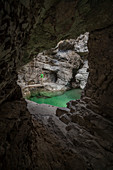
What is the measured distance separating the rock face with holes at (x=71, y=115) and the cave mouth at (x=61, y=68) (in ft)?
41.5

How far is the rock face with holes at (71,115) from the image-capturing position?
189 cm

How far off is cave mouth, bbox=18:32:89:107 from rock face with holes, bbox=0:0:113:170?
41.5 ft

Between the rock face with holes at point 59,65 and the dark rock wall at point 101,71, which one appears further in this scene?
the rock face with holes at point 59,65

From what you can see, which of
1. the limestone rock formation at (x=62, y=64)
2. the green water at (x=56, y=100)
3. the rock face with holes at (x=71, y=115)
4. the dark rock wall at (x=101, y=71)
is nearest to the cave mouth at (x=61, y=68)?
the limestone rock formation at (x=62, y=64)

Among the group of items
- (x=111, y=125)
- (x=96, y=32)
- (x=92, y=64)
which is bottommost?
(x=111, y=125)

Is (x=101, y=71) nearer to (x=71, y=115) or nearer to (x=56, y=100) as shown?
(x=71, y=115)

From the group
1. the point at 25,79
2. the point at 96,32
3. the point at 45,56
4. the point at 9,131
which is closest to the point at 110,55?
the point at 96,32

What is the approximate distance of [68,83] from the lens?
1944 cm

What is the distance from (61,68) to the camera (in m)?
19.0

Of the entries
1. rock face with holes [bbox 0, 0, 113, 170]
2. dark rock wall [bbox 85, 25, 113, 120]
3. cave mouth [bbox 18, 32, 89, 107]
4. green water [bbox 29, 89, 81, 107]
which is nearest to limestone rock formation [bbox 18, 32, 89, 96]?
cave mouth [bbox 18, 32, 89, 107]

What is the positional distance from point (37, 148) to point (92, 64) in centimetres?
449

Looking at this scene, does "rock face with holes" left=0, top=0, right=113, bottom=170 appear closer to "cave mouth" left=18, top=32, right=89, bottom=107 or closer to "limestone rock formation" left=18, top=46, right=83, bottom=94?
"cave mouth" left=18, top=32, right=89, bottom=107

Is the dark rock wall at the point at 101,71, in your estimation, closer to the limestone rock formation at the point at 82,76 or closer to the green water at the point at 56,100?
the green water at the point at 56,100

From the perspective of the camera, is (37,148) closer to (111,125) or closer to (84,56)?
(111,125)
